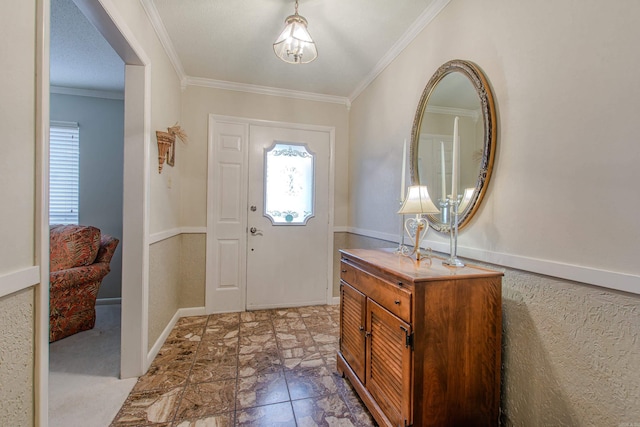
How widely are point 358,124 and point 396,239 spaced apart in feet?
4.87

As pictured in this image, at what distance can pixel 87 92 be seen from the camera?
3.18 meters

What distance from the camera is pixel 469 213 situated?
1515 millimetres

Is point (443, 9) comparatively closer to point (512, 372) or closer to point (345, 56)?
point (345, 56)

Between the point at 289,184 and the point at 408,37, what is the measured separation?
1817 millimetres

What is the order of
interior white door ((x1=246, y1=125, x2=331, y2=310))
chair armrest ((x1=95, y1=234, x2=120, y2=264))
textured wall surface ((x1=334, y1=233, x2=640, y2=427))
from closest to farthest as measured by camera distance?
textured wall surface ((x1=334, y1=233, x2=640, y2=427)) < chair armrest ((x1=95, y1=234, x2=120, y2=264)) < interior white door ((x1=246, y1=125, x2=331, y2=310))

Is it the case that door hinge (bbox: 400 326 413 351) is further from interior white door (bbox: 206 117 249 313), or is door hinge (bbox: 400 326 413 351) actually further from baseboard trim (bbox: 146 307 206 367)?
interior white door (bbox: 206 117 249 313)

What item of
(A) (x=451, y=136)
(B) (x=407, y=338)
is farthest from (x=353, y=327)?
(A) (x=451, y=136)

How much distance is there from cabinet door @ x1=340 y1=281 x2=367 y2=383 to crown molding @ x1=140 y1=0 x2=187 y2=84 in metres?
2.30

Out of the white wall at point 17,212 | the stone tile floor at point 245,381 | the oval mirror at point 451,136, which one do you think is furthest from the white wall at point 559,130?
the white wall at point 17,212

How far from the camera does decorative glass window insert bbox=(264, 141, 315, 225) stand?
3.14 metres

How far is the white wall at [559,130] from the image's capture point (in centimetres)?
93

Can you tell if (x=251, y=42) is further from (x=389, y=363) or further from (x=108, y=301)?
(x=108, y=301)

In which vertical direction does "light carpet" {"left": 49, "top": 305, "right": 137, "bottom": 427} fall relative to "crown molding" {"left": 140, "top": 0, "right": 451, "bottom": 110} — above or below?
below

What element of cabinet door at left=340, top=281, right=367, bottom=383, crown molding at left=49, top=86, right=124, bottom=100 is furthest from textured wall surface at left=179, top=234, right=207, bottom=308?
crown molding at left=49, top=86, right=124, bottom=100
